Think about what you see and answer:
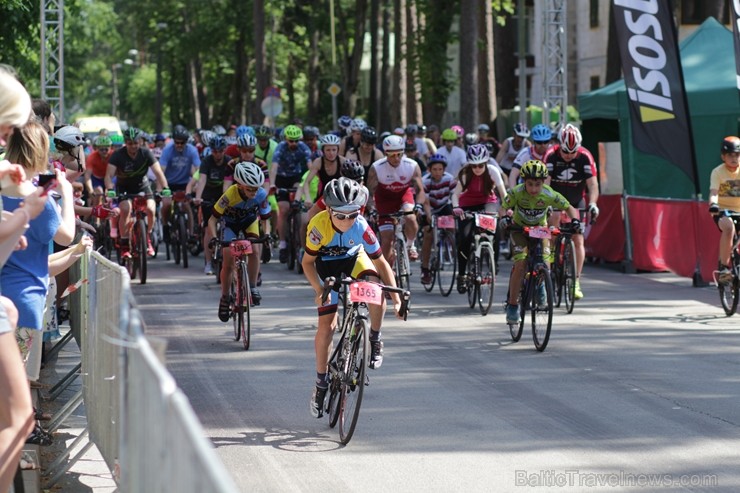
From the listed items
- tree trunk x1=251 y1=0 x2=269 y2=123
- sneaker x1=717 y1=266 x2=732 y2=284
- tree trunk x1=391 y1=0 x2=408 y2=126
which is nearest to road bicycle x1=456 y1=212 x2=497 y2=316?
sneaker x1=717 y1=266 x2=732 y2=284

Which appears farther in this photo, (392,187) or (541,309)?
(392,187)

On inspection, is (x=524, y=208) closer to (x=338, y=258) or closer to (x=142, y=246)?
(x=338, y=258)

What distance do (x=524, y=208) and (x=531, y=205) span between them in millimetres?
83

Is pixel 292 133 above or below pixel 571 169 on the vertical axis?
above

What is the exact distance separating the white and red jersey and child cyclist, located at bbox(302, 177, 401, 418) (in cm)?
716

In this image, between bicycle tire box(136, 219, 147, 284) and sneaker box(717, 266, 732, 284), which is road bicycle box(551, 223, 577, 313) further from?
bicycle tire box(136, 219, 147, 284)

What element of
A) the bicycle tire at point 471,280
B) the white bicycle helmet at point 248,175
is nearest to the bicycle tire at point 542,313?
the white bicycle helmet at point 248,175

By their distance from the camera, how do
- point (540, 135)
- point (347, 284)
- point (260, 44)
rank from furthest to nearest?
point (260, 44) < point (540, 135) < point (347, 284)

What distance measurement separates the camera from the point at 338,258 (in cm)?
961

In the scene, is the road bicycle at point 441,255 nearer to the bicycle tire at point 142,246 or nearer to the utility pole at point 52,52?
the bicycle tire at point 142,246

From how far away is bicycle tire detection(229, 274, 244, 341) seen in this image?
532 inches

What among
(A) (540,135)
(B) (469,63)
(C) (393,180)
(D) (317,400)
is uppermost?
(B) (469,63)

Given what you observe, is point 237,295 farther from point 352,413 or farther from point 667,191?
point 667,191

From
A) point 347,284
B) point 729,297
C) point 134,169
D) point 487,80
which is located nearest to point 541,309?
point 729,297
